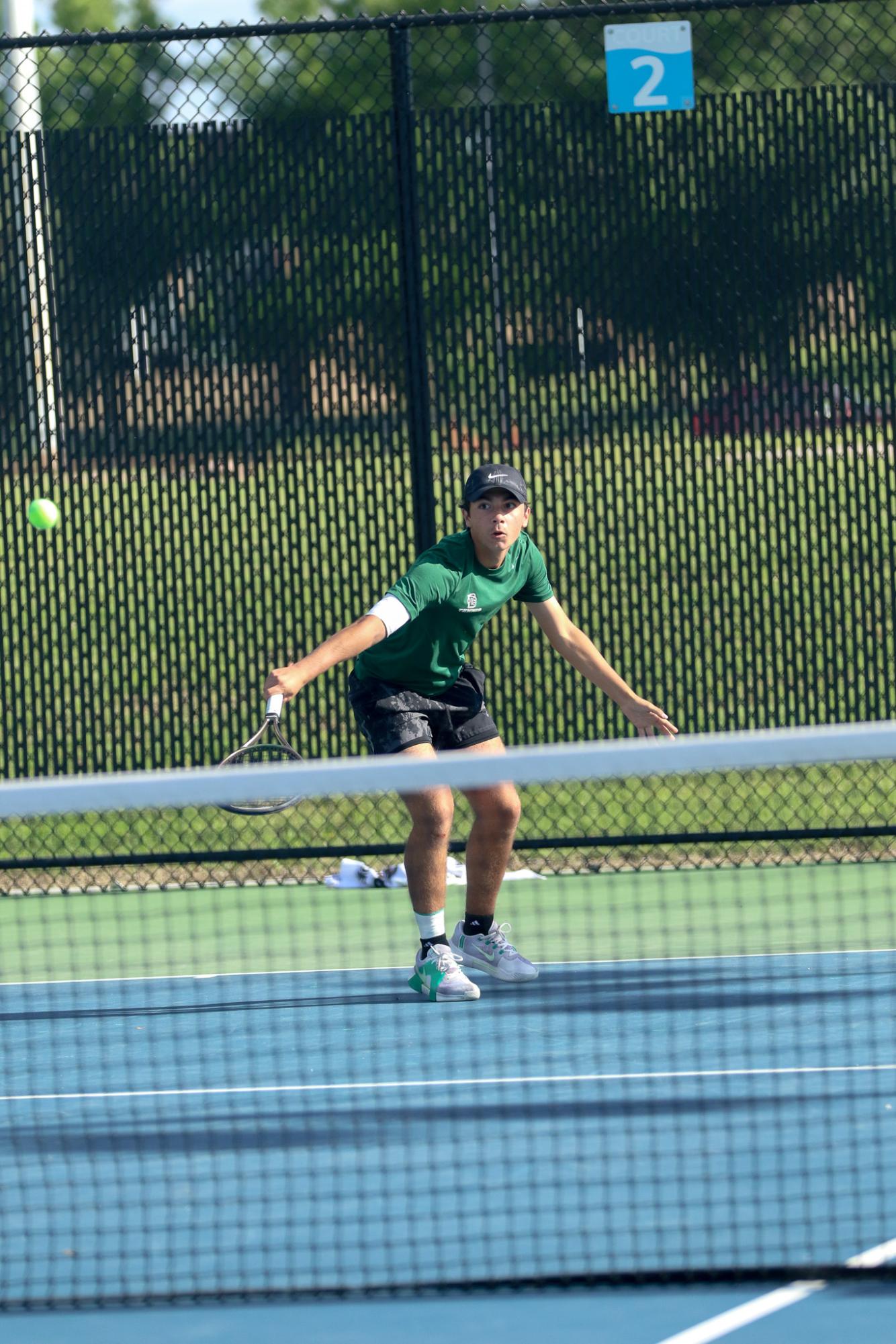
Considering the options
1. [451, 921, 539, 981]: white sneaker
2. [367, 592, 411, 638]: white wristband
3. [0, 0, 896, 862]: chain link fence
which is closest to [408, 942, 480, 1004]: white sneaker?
[451, 921, 539, 981]: white sneaker

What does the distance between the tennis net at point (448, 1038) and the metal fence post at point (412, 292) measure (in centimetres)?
129

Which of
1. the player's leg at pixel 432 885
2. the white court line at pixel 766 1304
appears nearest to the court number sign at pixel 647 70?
the player's leg at pixel 432 885

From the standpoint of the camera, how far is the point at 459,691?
18.8ft

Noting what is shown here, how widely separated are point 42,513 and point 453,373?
5.32ft

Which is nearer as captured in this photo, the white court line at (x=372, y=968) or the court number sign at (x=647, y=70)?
the white court line at (x=372, y=968)

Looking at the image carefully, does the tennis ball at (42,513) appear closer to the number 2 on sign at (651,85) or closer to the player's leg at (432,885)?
the player's leg at (432,885)

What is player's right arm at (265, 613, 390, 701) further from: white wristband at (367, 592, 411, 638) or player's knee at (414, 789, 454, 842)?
player's knee at (414, 789, 454, 842)

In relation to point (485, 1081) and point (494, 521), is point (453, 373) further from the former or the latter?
point (485, 1081)

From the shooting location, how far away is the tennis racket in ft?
20.2

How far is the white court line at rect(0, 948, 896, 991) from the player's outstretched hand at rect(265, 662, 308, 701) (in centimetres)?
174

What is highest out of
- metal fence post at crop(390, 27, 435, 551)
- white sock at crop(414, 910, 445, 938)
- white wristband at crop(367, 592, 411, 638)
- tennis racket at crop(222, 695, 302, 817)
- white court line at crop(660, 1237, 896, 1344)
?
metal fence post at crop(390, 27, 435, 551)

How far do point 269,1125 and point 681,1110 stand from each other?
37.4 inches

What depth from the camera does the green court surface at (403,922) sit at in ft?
20.2

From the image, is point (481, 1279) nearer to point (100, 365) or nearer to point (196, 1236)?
point (196, 1236)
